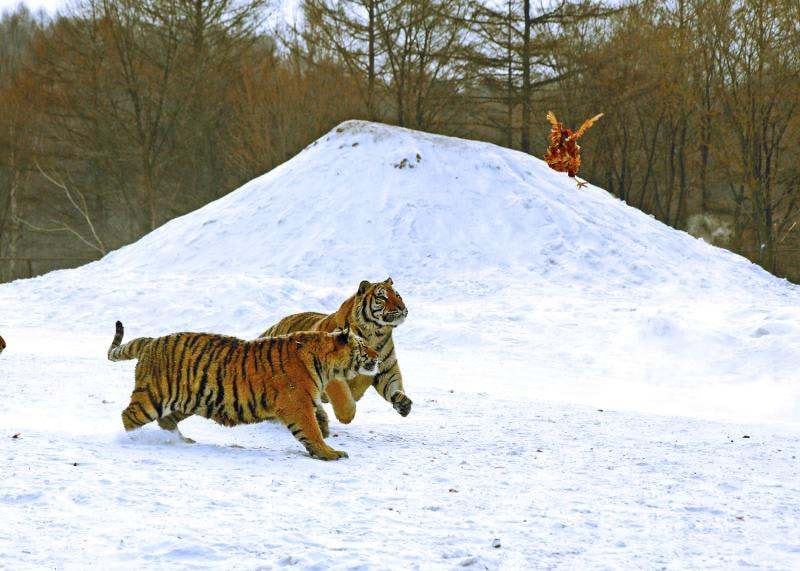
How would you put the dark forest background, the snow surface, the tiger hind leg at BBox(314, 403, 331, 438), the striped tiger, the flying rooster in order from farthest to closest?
the dark forest background → the flying rooster → the striped tiger → the tiger hind leg at BBox(314, 403, 331, 438) → the snow surface

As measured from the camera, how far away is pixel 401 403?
24.6 feet

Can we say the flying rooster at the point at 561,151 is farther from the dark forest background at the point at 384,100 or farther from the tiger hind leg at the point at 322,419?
the dark forest background at the point at 384,100

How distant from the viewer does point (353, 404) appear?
24.5 feet

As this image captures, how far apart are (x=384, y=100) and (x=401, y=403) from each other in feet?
97.6

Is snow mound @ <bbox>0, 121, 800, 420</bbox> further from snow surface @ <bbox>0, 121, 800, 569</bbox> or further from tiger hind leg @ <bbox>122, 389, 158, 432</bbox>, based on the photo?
tiger hind leg @ <bbox>122, 389, 158, 432</bbox>

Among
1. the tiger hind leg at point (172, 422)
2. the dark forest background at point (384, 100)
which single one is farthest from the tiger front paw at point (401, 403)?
the dark forest background at point (384, 100)

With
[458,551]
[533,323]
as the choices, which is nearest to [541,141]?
[533,323]

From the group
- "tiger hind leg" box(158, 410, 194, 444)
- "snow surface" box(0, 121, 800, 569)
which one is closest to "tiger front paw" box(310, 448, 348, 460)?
"snow surface" box(0, 121, 800, 569)

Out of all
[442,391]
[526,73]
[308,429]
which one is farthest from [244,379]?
[526,73]

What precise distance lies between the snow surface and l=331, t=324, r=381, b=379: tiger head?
648mm

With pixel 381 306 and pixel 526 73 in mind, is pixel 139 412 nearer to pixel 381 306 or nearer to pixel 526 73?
pixel 381 306

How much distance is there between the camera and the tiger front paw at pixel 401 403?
295 inches

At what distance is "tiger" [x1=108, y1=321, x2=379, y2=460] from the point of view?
627 centimetres

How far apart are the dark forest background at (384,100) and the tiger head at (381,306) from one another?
917 inches
